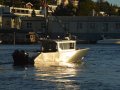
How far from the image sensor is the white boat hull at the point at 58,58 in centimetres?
5975

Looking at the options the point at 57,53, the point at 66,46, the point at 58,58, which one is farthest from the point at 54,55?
the point at 66,46

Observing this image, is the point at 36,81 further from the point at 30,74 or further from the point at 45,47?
the point at 45,47

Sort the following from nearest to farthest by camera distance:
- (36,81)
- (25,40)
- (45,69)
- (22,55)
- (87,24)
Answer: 1. (36,81)
2. (45,69)
3. (22,55)
4. (25,40)
5. (87,24)

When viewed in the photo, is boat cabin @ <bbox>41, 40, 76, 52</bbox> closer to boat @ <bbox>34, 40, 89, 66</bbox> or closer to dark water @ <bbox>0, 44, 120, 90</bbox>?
boat @ <bbox>34, 40, 89, 66</bbox>

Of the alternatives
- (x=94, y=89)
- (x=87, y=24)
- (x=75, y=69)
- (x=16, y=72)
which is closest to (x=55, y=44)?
(x=75, y=69)

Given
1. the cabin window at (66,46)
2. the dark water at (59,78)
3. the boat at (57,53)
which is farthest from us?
the cabin window at (66,46)

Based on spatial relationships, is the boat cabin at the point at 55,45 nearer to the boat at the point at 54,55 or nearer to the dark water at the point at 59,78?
the boat at the point at 54,55

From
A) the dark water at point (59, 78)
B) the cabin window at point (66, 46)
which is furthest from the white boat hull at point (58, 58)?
the dark water at point (59, 78)

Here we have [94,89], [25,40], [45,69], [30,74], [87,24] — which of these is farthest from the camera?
[87,24]

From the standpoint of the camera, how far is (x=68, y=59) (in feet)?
208

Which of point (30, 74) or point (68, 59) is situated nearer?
point (30, 74)

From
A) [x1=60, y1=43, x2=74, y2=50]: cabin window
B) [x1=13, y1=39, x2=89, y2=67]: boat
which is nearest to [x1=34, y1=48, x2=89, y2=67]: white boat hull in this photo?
[x1=13, y1=39, x2=89, y2=67]: boat

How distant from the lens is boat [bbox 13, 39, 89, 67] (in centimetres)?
5969

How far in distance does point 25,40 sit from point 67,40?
76684 millimetres
